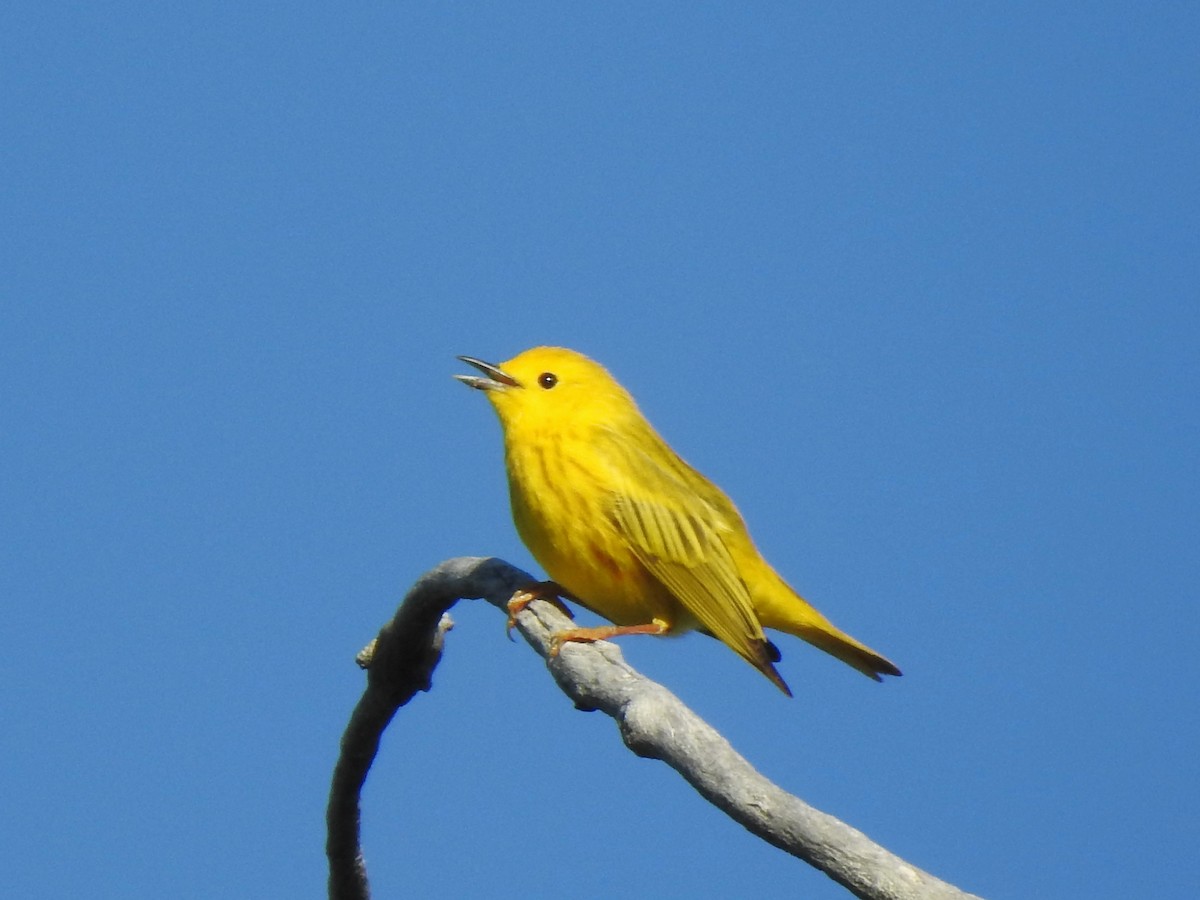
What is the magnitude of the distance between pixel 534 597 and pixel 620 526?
1.38 ft

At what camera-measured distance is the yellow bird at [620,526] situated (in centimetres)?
570

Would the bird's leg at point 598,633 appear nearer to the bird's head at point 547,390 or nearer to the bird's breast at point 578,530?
the bird's breast at point 578,530

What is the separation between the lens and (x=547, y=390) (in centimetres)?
612

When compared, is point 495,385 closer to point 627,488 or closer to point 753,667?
point 627,488

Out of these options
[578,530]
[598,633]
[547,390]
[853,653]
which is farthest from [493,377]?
[853,653]

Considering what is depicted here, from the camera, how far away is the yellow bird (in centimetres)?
570

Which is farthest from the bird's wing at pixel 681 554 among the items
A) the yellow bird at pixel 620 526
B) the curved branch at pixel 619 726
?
the curved branch at pixel 619 726

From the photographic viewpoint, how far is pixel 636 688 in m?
4.01

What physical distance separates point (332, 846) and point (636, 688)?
1948mm

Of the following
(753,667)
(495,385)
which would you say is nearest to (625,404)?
Result: (495,385)

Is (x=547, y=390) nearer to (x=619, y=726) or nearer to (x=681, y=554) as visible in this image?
(x=681, y=554)

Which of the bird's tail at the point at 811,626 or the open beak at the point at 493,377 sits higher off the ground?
the open beak at the point at 493,377

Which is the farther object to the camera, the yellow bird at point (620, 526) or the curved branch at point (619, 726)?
the yellow bird at point (620, 526)

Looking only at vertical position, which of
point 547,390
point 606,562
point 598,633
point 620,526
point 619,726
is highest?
point 547,390
